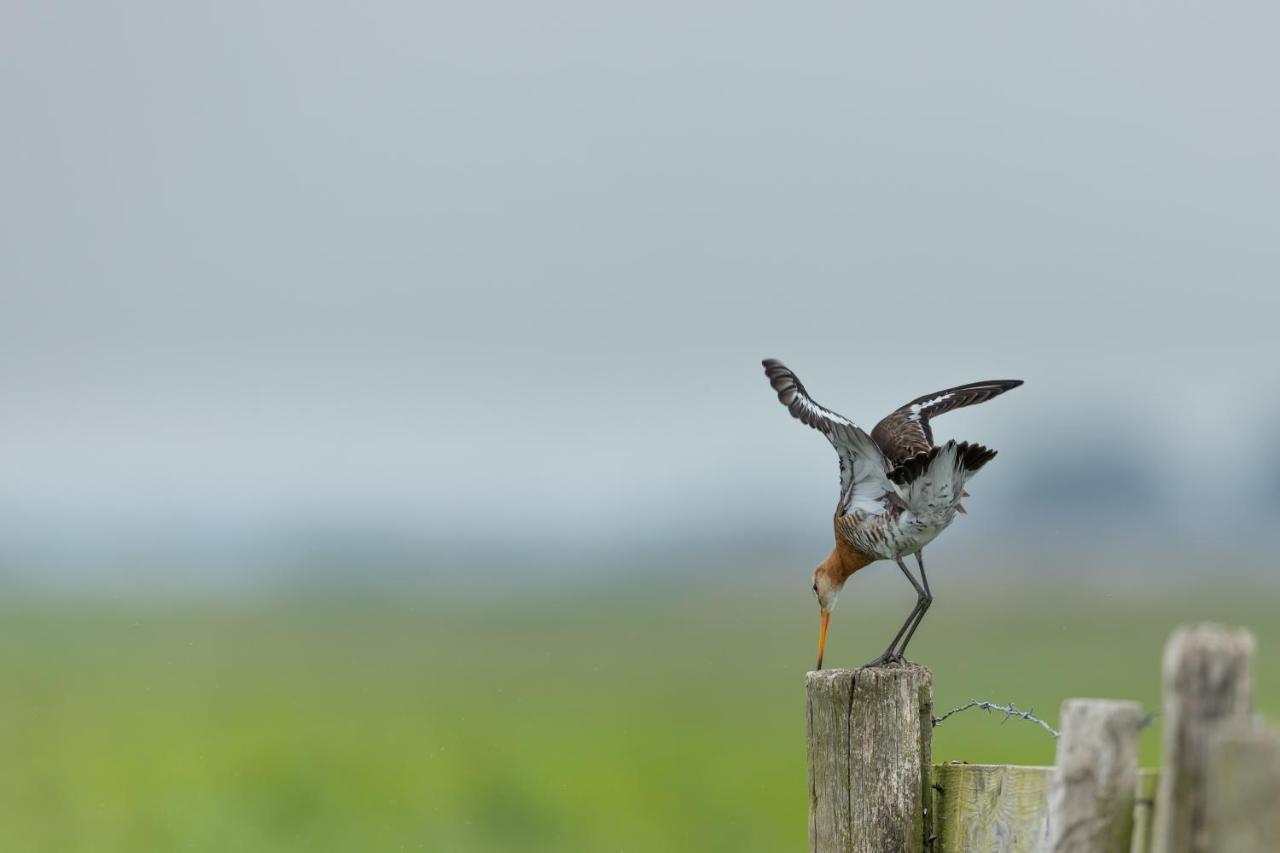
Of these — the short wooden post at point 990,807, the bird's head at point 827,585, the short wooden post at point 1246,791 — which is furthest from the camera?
the bird's head at point 827,585

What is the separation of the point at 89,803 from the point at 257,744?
9.85ft

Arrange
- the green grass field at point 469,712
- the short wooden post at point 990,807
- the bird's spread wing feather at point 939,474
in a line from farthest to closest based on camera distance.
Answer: the green grass field at point 469,712 → the bird's spread wing feather at point 939,474 → the short wooden post at point 990,807

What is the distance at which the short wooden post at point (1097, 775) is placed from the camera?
324 centimetres

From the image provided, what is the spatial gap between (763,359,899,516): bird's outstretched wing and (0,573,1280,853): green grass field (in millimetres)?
7939

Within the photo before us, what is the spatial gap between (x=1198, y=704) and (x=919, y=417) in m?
3.86

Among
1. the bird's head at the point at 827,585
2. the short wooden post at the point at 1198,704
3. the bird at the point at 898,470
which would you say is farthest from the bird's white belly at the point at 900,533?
the short wooden post at the point at 1198,704

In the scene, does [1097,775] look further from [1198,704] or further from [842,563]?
[842,563]

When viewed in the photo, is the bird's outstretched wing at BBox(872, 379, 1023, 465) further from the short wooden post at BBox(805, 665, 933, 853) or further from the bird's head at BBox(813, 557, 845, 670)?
the short wooden post at BBox(805, 665, 933, 853)

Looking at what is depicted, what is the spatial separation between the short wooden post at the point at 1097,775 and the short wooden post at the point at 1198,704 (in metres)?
0.39

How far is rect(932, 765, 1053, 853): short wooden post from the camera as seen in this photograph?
3.99m

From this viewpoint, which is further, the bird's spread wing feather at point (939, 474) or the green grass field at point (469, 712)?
the green grass field at point (469, 712)

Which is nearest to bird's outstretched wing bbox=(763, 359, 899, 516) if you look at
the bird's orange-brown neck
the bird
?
the bird

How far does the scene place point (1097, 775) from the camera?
128 inches

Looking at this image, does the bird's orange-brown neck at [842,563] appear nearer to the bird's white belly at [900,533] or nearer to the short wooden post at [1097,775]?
the bird's white belly at [900,533]
